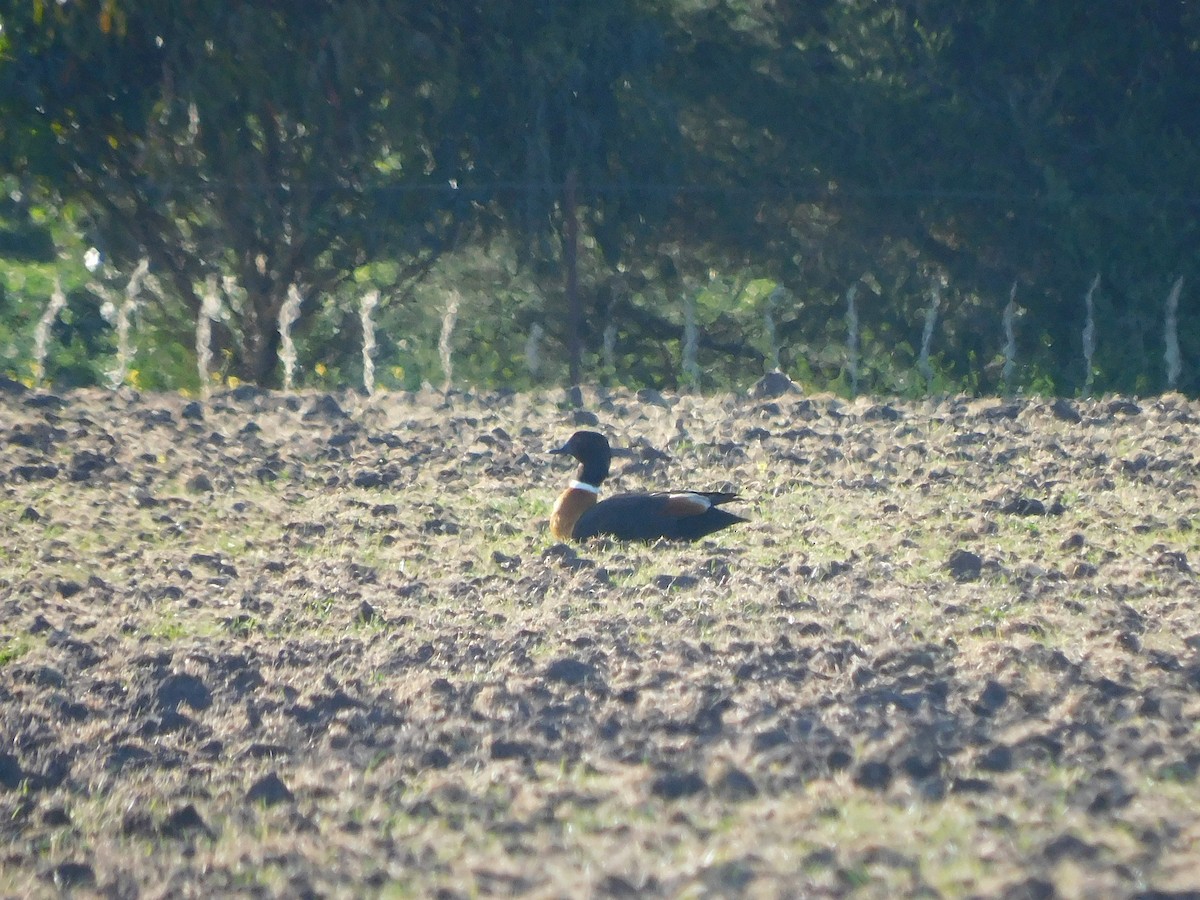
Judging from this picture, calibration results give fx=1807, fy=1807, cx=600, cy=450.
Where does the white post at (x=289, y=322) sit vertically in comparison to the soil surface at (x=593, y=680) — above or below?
above

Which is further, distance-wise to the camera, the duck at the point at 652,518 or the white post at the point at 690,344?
the white post at the point at 690,344

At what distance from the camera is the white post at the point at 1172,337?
1288cm

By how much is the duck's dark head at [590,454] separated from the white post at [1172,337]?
662 centimetres

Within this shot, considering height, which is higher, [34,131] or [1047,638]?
[34,131]

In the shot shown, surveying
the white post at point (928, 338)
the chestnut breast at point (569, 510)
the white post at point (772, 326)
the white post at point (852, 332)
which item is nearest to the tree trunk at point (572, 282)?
the white post at point (772, 326)

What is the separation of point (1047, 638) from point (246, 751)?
2.22 meters

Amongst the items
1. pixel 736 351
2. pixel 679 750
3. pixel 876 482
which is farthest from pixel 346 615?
pixel 736 351

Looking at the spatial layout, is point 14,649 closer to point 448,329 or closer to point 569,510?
point 569,510

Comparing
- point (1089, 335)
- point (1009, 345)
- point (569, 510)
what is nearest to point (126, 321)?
point (1009, 345)

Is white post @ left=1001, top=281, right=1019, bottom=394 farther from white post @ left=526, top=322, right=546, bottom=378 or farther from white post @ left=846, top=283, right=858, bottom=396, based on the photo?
white post @ left=526, top=322, right=546, bottom=378

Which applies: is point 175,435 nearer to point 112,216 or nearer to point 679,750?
point 112,216

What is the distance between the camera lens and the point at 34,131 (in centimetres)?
1196

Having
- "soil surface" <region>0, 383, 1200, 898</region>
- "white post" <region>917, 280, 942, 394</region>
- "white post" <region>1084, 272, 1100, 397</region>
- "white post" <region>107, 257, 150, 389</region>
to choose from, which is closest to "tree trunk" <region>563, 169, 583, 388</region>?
"white post" <region>917, 280, 942, 394</region>

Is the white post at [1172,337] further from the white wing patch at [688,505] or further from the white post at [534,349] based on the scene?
the white wing patch at [688,505]
